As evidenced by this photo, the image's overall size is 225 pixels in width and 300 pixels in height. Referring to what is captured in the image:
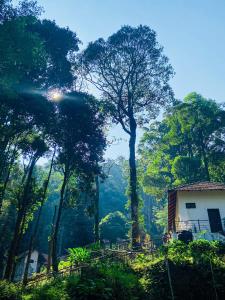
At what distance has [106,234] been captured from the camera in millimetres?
35656

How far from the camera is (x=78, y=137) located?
2378 centimetres

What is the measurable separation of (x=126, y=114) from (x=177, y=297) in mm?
17617

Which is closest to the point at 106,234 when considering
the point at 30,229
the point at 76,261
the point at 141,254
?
the point at 30,229

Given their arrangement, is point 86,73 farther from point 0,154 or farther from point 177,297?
point 177,297

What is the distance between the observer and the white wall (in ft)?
69.6

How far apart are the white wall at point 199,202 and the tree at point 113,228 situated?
1553 cm

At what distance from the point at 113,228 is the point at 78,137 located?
667 inches

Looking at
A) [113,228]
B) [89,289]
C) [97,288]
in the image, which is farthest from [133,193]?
[113,228]

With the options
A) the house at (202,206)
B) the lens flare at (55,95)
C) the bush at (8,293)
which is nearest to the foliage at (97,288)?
the bush at (8,293)

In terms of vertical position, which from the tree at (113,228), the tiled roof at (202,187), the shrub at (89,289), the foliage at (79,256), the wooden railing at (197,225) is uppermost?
the tiled roof at (202,187)

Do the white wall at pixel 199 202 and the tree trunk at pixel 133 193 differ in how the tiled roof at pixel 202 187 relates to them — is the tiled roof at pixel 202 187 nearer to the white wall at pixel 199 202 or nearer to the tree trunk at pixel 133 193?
the white wall at pixel 199 202

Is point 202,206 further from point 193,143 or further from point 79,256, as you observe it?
point 193,143

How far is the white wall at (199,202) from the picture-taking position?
21.2 meters

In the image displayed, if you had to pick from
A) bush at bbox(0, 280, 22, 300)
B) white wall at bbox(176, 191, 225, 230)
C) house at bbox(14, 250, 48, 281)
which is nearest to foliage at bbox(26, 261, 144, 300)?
bush at bbox(0, 280, 22, 300)
